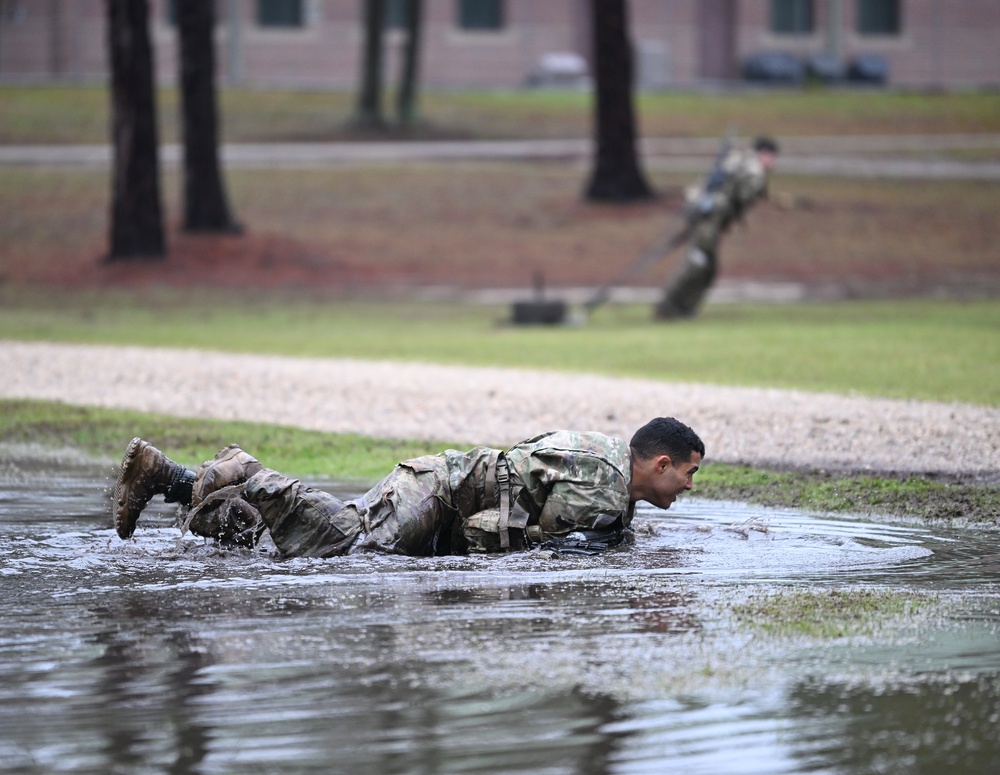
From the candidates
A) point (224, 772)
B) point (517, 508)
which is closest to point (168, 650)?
point (224, 772)

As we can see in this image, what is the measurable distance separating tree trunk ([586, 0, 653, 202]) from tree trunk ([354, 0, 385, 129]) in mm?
10653

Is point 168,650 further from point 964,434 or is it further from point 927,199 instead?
point 927,199

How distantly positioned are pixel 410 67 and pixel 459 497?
34.1 meters

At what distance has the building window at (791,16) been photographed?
5309 centimetres

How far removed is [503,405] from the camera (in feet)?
40.3

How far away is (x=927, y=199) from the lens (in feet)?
106

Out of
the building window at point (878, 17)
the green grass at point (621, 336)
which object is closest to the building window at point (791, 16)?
the building window at point (878, 17)

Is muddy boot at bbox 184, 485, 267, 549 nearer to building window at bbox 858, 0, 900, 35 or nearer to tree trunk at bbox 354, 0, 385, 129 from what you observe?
tree trunk at bbox 354, 0, 385, 129

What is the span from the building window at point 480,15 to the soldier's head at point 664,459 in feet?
152

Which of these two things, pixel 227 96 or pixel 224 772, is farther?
pixel 227 96

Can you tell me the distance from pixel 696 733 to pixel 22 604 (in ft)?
9.73

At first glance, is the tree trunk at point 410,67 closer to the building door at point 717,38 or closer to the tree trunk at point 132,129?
the building door at point 717,38

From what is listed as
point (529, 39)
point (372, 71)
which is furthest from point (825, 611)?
point (529, 39)

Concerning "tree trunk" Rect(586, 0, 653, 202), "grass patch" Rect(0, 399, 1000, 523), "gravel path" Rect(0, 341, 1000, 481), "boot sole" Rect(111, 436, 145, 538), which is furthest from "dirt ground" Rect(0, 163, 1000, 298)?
"boot sole" Rect(111, 436, 145, 538)
